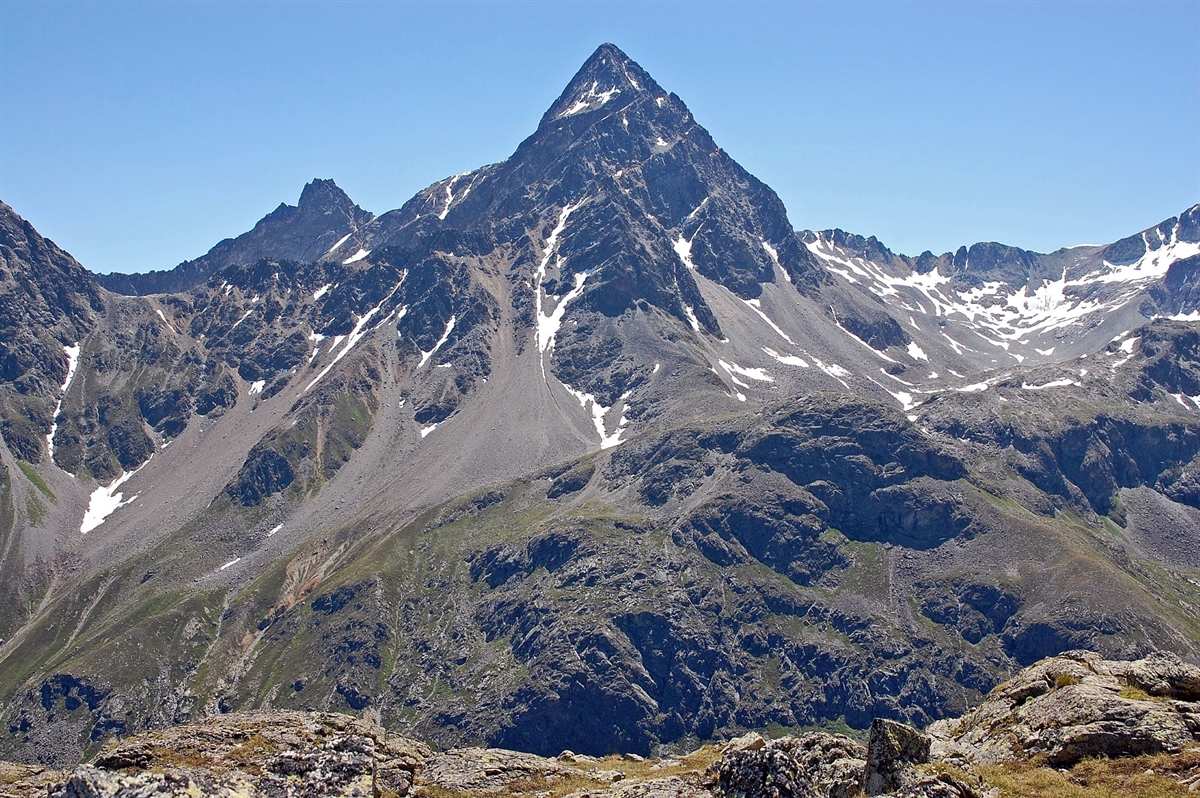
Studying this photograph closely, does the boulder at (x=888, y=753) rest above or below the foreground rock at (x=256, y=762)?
below

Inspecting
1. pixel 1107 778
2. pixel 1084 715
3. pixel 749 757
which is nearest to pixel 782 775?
pixel 749 757

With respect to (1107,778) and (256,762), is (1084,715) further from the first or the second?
(256,762)

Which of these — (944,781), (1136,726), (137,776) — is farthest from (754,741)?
(137,776)

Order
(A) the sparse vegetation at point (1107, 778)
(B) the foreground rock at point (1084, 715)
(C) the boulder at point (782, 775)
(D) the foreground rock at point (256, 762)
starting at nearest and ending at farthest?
(D) the foreground rock at point (256, 762), (A) the sparse vegetation at point (1107, 778), (C) the boulder at point (782, 775), (B) the foreground rock at point (1084, 715)

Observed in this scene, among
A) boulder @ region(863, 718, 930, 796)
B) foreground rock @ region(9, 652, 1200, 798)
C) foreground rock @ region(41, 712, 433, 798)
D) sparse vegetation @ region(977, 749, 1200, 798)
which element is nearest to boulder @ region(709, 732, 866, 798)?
foreground rock @ region(9, 652, 1200, 798)

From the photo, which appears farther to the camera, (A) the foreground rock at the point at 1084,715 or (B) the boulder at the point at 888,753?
(A) the foreground rock at the point at 1084,715

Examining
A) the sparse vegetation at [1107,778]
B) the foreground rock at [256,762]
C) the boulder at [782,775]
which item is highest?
the foreground rock at [256,762]

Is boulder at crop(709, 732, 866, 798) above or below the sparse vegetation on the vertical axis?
above

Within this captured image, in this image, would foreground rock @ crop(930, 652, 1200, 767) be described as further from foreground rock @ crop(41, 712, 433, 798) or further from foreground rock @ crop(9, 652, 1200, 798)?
foreground rock @ crop(41, 712, 433, 798)

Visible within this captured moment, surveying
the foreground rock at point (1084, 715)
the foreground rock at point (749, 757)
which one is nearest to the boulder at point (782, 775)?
the foreground rock at point (749, 757)

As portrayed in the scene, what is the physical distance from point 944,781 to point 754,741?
8843mm

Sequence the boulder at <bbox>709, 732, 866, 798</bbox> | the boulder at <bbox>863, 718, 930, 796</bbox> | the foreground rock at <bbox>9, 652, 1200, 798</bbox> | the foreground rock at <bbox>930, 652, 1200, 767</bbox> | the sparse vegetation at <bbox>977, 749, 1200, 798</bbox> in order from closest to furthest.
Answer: the boulder at <bbox>863, 718, 930, 796</bbox> < the sparse vegetation at <bbox>977, 749, 1200, 798</bbox> < the foreground rock at <bbox>9, 652, 1200, 798</bbox> < the boulder at <bbox>709, 732, 866, 798</bbox> < the foreground rock at <bbox>930, 652, 1200, 767</bbox>

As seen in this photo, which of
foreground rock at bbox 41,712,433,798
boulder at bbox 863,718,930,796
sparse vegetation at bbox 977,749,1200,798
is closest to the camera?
foreground rock at bbox 41,712,433,798

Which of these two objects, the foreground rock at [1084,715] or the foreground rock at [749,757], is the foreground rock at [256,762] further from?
the foreground rock at [1084,715]
